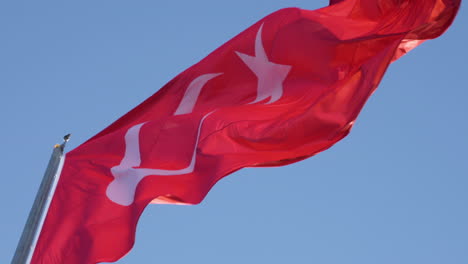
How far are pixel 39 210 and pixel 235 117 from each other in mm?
3001

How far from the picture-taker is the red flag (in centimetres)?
1058

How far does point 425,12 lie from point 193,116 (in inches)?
122

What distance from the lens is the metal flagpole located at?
9125mm

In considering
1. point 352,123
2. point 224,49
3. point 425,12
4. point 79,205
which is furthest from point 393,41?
point 79,205

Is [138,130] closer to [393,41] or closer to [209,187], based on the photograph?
[209,187]

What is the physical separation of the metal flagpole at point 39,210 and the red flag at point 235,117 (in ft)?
3.09

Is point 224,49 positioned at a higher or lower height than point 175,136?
higher

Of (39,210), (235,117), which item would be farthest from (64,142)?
(235,117)

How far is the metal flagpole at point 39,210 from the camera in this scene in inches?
359

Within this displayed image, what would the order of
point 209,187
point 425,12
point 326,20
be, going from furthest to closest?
point 326,20 < point 425,12 < point 209,187

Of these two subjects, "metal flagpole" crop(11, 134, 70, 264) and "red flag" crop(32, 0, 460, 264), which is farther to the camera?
"red flag" crop(32, 0, 460, 264)

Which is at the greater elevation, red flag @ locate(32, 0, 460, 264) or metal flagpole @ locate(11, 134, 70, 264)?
red flag @ locate(32, 0, 460, 264)

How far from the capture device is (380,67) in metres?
10.5

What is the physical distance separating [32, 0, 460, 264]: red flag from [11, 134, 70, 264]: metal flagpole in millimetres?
941
